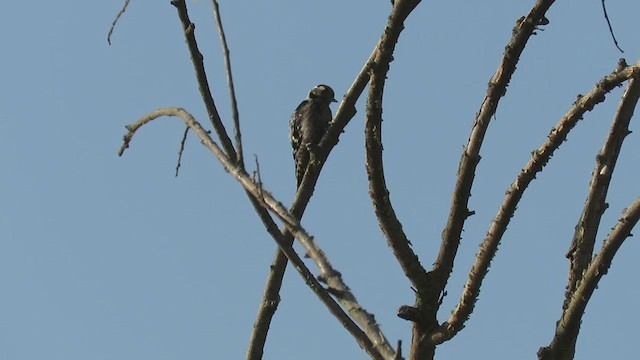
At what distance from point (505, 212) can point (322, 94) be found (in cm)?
945

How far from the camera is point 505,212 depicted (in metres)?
4.23

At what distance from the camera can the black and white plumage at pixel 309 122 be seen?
494 inches

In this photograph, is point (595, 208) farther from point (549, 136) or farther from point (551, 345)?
point (551, 345)

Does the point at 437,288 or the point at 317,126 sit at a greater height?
the point at 317,126

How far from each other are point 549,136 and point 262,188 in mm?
1478

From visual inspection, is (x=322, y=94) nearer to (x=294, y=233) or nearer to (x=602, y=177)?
(x=602, y=177)

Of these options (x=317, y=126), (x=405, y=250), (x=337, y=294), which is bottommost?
(x=337, y=294)

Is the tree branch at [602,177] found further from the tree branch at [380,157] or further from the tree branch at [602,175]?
the tree branch at [380,157]

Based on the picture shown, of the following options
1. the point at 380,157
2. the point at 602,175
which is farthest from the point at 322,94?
the point at 380,157

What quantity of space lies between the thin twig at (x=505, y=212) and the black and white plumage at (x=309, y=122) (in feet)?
26.2

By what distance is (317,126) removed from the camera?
13.0 m

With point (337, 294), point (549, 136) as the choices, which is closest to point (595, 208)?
point (549, 136)

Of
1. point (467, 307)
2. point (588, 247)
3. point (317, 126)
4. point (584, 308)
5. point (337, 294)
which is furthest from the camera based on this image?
point (317, 126)

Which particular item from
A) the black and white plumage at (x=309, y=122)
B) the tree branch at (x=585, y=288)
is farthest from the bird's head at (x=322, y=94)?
the tree branch at (x=585, y=288)
